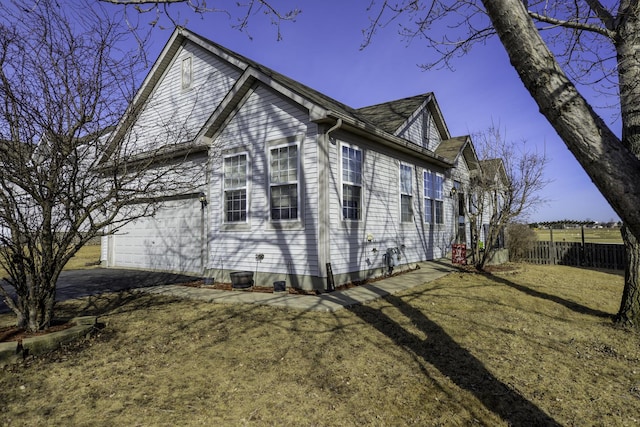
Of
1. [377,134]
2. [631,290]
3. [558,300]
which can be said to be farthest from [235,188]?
[631,290]

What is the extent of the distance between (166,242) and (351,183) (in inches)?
276

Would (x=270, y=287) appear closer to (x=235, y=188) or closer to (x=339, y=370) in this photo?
(x=235, y=188)

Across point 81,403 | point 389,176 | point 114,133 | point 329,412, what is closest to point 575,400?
point 329,412

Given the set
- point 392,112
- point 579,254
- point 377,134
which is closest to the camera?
point 377,134

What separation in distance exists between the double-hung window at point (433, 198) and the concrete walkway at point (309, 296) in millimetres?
3939

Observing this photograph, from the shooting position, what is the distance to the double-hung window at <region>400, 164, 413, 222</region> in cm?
1175

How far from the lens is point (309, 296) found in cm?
778

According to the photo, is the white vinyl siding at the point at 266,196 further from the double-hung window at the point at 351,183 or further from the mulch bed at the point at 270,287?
the double-hung window at the point at 351,183

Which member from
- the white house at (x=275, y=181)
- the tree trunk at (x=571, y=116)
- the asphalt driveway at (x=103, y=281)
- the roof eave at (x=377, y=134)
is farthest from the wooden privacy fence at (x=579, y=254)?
the tree trunk at (x=571, y=116)

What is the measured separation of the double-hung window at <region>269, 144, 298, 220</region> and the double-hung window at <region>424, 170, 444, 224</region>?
6.34 metres

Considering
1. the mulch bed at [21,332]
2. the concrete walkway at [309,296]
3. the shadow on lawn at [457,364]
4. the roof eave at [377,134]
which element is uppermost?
the roof eave at [377,134]

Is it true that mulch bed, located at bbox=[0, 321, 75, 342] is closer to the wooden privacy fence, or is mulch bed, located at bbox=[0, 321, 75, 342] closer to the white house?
the white house

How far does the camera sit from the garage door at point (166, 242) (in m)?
11.5

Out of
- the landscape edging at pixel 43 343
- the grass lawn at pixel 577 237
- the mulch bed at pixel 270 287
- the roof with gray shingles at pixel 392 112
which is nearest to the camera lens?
the landscape edging at pixel 43 343
